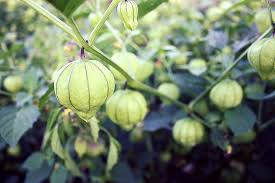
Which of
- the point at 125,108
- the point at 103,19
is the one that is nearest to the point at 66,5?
the point at 103,19

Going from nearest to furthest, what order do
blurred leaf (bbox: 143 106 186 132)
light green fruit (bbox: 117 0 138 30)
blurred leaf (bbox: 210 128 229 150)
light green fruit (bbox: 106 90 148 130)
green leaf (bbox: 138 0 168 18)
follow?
light green fruit (bbox: 117 0 138 30) < green leaf (bbox: 138 0 168 18) < light green fruit (bbox: 106 90 148 130) < blurred leaf (bbox: 210 128 229 150) < blurred leaf (bbox: 143 106 186 132)

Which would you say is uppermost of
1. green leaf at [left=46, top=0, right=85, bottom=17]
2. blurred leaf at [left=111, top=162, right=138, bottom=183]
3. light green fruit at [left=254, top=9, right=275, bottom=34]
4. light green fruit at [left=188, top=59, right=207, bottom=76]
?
green leaf at [left=46, top=0, right=85, bottom=17]

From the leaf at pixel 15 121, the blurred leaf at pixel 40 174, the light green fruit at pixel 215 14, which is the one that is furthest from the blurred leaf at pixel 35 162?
the light green fruit at pixel 215 14

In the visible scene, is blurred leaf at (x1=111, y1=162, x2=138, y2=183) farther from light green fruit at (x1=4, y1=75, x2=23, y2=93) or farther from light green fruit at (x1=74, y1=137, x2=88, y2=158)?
light green fruit at (x1=4, y1=75, x2=23, y2=93)

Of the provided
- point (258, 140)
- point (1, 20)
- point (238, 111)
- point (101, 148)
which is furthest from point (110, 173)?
point (1, 20)

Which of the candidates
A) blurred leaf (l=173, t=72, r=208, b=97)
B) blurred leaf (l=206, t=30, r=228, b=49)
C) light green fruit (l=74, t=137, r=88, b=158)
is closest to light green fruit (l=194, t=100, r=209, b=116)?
blurred leaf (l=173, t=72, r=208, b=97)

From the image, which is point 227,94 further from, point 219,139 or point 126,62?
point 126,62
